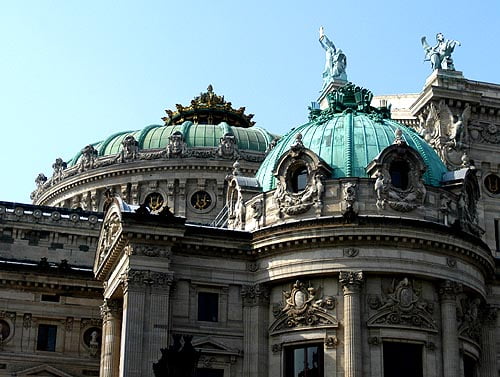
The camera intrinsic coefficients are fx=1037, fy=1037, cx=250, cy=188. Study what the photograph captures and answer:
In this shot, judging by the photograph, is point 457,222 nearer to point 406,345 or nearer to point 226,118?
point 406,345

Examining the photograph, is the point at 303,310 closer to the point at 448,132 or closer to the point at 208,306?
the point at 208,306

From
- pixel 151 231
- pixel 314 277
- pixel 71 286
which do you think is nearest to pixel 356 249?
pixel 314 277

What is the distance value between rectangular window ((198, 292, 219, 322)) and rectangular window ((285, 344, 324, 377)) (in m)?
4.48

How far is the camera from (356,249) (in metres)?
55.8

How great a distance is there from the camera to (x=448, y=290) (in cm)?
5616

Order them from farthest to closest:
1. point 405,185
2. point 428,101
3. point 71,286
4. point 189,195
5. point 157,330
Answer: point 189,195, point 428,101, point 71,286, point 405,185, point 157,330

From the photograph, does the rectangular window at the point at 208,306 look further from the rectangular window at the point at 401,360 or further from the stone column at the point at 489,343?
the stone column at the point at 489,343

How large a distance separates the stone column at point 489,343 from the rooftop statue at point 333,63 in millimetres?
→ 30000

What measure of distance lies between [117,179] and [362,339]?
3904 cm

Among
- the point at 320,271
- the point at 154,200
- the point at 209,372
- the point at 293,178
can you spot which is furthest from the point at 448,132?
the point at 209,372

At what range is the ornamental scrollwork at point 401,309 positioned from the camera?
54.9 m

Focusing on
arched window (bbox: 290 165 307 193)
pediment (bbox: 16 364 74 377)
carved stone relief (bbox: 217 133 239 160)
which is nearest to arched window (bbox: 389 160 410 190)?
arched window (bbox: 290 165 307 193)

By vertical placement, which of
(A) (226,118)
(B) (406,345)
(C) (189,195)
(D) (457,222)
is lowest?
(B) (406,345)

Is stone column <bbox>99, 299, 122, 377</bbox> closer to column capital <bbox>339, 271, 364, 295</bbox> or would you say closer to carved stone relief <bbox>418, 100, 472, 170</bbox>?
column capital <bbox>339, 271, 364, 295</bbox>
